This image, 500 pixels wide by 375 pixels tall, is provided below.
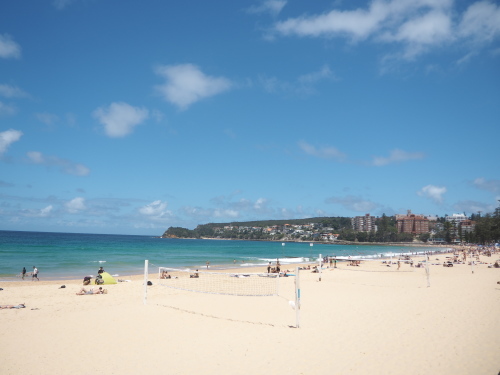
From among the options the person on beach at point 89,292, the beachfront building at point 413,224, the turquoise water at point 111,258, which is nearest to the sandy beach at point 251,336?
the person on beach at point 89,292

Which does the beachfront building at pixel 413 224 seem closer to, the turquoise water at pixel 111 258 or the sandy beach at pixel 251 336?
the turquoise water at pixel 111 258

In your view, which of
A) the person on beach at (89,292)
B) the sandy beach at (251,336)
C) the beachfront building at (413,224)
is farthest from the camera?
the beachfront building at (413,224)

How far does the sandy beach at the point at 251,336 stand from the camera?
624 cm

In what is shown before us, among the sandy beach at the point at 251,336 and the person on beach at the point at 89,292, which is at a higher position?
the sandy beach at the point at 251,336

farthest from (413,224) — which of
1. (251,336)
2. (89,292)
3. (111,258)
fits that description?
(251,336)

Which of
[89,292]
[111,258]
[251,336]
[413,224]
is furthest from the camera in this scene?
[413,224]

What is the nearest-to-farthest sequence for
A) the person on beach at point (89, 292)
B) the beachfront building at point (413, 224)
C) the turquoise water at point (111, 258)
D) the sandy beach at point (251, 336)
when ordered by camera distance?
the sandy beach at point (251, 336) → the person on beach at point (89, 292) → the turquoise water at point (111, 258) → the beachfront building at point (413, 224)

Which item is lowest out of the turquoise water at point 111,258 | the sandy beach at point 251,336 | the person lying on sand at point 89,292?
the turquoise water at point 111,258

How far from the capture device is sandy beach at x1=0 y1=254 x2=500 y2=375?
20.5ft

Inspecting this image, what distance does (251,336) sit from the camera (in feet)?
26.4

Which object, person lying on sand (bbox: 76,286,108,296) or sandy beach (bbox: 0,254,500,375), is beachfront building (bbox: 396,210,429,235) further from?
person lying on sand (bbox: 76,286,108,296)

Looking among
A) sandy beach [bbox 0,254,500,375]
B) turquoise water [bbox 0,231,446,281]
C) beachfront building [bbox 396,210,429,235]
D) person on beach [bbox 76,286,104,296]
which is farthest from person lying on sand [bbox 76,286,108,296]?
beachfront building [bbox 396,210,429,235]

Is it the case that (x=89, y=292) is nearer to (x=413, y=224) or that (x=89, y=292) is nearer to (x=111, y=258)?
(x=111, y=258)

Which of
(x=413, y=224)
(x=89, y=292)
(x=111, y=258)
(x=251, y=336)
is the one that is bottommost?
(x=111, y=258)
